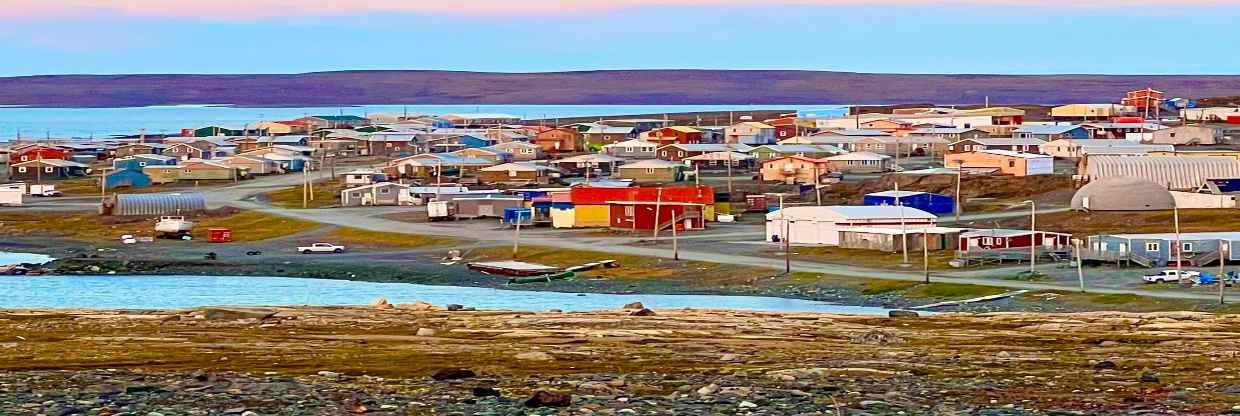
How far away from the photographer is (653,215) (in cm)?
7269

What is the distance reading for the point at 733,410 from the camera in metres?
15.4

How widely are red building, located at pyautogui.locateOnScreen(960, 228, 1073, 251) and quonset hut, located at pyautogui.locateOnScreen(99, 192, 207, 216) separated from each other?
39.3 m

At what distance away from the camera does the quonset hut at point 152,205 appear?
8606 centimetres

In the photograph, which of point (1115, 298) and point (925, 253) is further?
point (925, 253)

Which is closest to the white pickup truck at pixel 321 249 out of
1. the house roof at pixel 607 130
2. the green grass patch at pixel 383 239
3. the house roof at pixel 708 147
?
the green grass patch at pixel 383 239

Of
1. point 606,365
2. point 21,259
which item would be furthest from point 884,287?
point 21,259

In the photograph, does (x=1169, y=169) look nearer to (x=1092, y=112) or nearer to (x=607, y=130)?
(x=607, y=130)

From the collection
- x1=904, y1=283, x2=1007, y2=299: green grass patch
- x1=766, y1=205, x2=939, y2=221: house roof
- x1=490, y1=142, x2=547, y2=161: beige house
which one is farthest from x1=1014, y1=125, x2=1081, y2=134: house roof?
x1=904, y1=283, x2=1007, y2=299: green grass patch

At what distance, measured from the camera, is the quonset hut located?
86.1 m

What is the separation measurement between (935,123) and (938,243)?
306 ft

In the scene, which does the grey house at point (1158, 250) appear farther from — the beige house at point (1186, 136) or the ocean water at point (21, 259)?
the beige house at point (1186, 136)

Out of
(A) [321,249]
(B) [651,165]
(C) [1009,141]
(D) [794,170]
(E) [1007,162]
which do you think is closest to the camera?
(A) [321,249]

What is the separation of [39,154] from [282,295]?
73.3 m

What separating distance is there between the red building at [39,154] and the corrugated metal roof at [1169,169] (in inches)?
2520
